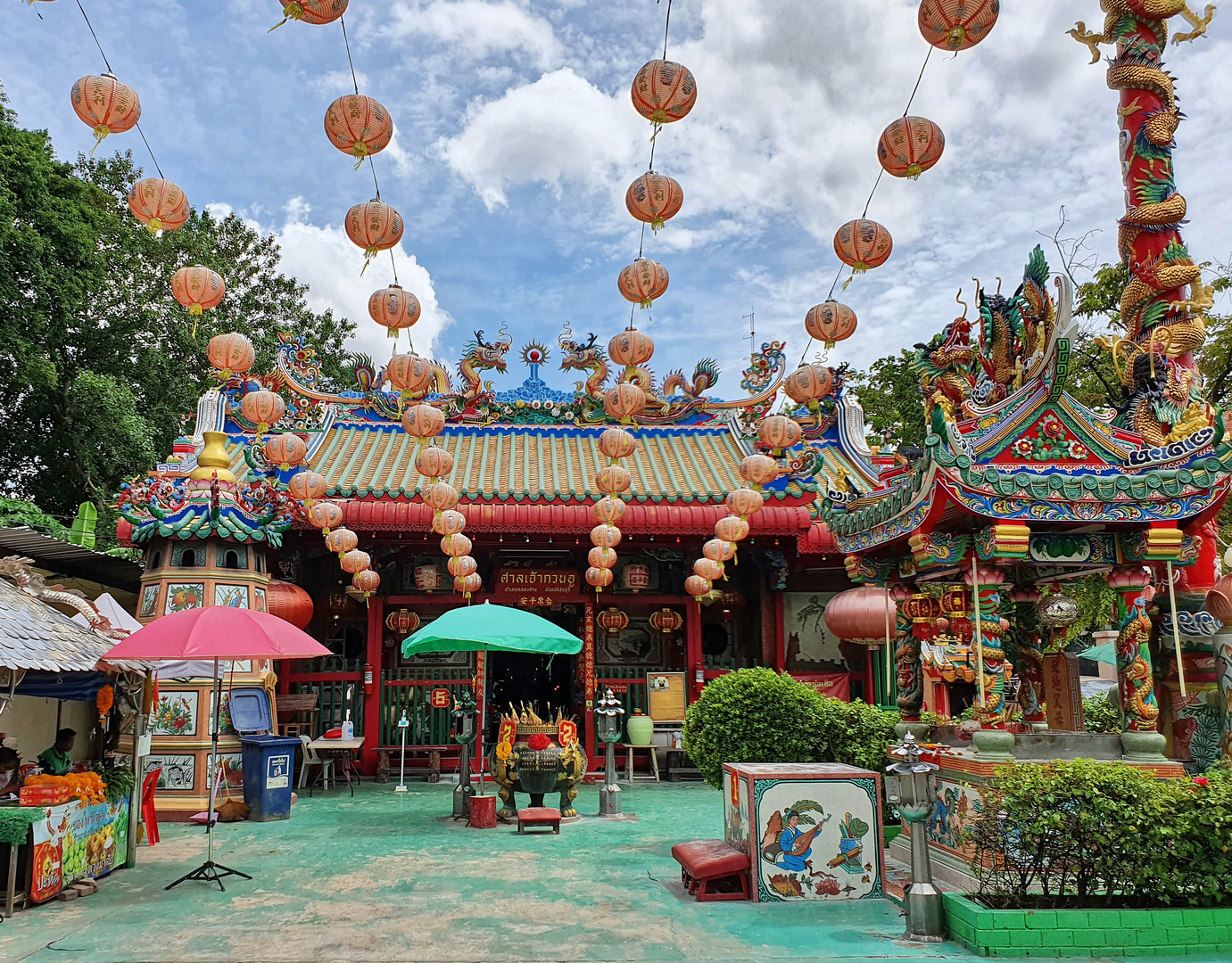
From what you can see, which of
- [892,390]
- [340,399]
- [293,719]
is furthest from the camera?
[892,390]

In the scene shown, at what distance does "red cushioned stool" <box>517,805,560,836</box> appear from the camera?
10172 mm

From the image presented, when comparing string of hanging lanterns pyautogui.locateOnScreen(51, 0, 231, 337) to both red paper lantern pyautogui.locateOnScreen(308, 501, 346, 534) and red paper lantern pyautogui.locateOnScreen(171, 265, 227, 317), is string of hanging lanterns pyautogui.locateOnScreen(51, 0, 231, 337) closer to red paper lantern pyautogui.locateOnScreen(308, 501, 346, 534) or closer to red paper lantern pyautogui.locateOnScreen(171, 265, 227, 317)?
red paper lantern pyautogui.locateOnScreen(171, 265, 227, 317)

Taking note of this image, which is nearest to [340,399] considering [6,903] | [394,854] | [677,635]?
[677,635]

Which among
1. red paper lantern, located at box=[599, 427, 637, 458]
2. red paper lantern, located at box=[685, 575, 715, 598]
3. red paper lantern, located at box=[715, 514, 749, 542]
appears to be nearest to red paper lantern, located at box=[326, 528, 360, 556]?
red paper lantern, located at box=[599, 427, 637, 458]

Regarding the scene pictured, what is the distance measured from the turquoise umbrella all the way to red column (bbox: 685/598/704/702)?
15.3ft

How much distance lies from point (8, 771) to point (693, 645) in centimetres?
996

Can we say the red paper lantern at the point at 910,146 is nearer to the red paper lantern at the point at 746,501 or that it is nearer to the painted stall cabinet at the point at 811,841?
the painted stall cabinet at the point at 811,841

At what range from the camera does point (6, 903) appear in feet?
21.9

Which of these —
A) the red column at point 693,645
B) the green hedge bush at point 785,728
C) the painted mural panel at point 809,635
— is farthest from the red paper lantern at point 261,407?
the painted mural panel at point 809,635

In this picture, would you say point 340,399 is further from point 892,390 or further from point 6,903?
point 892,390

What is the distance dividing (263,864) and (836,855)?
521 cm

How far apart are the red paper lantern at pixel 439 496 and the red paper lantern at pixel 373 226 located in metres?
4.92

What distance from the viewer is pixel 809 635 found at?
A: 16.0 meters

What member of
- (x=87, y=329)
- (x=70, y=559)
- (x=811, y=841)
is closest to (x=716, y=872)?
(x=811, y=841)
